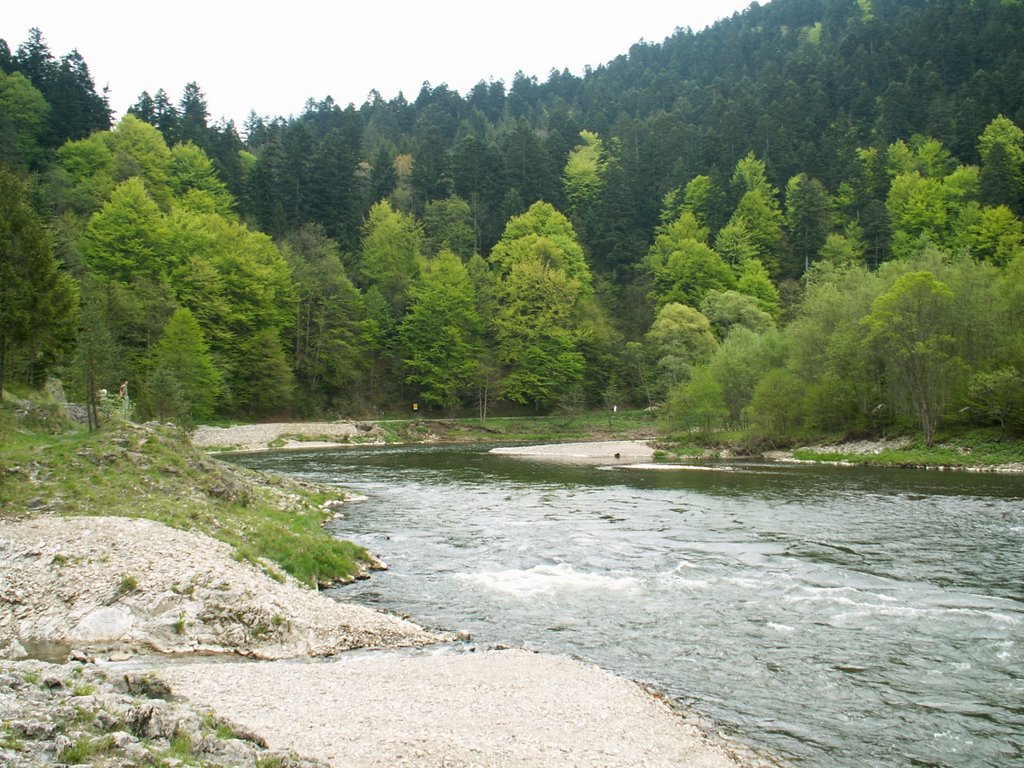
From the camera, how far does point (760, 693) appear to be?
1112 centimetres

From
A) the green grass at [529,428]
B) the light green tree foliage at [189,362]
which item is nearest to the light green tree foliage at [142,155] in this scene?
the light green tree foliage at [189,362]

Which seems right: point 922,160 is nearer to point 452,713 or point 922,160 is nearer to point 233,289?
point 233,289

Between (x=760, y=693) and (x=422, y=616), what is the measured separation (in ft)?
23.4

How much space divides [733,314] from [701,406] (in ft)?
95.4

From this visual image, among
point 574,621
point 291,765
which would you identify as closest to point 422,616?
point 574,621

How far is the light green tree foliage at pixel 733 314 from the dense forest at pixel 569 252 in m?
0.30

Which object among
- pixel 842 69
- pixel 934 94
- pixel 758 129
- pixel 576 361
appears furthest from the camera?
pixel 842 69

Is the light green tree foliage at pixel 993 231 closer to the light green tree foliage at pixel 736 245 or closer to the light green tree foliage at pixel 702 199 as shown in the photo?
the light green tree foliage at pixel 736 245

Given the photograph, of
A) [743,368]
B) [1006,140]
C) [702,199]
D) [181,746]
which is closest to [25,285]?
[181,746]

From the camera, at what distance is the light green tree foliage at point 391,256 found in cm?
9588

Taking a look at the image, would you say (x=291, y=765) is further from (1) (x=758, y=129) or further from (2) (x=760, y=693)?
(1) (x=758, y=129)

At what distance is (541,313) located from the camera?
93000 millimetres

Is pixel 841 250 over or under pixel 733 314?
over

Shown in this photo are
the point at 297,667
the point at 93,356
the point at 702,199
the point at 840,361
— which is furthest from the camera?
the point at 702,199
